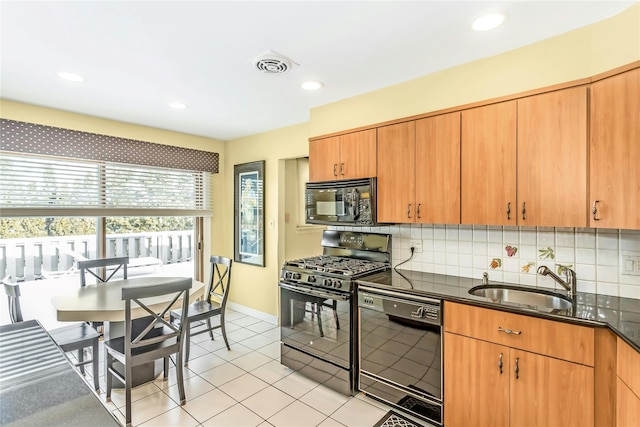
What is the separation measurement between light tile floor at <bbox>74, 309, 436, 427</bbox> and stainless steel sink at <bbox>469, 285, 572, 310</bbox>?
44.9 inches

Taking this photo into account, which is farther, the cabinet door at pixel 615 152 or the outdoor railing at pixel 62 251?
the outdoor railing at pixel 62 251

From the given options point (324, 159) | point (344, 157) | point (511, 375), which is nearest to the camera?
point (511, 375)

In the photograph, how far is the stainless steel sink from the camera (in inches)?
80.9

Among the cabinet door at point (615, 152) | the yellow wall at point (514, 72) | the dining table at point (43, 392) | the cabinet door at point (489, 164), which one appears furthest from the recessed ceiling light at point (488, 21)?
the dining table at point (43, 392)

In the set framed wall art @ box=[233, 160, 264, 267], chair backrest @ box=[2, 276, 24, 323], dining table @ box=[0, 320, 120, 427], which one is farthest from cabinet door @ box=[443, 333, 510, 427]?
chair backrest @ box=[2, 276, 24, 323]

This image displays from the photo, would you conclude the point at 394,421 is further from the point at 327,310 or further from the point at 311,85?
the point at 311,85

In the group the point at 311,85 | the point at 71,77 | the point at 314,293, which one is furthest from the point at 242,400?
the point at 71,77

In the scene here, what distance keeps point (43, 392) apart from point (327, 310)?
6.10 feet

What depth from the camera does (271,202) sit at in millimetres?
4102

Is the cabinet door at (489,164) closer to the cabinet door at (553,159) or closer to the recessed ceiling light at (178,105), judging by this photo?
the cabinet door at (553,159)

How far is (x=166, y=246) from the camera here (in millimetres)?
4227

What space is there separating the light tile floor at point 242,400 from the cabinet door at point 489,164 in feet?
5.32

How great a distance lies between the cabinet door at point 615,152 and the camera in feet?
5.31

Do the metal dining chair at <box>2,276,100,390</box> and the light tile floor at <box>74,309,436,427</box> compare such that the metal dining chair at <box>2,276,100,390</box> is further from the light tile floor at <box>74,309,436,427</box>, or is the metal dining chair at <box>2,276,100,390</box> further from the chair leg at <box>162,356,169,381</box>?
the chair leg at <box>162,356,169,381</box>
